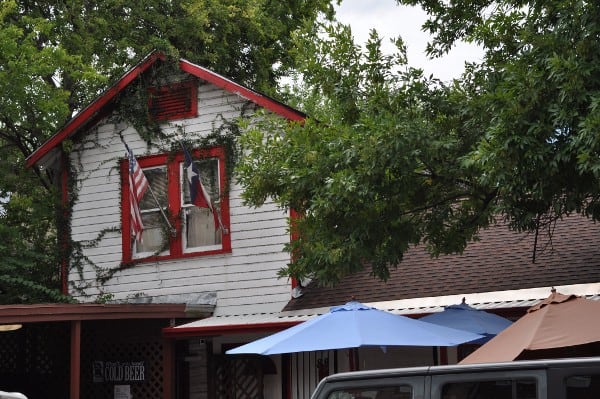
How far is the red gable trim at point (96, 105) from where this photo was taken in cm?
1712

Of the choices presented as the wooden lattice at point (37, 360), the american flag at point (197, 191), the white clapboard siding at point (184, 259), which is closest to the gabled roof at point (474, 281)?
the white clapboard siding at point (184, 259)

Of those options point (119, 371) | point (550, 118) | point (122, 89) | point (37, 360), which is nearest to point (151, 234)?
point (119, 371)

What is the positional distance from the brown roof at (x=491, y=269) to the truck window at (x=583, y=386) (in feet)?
29.1

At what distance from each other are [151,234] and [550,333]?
980 cm

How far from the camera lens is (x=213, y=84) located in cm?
1697

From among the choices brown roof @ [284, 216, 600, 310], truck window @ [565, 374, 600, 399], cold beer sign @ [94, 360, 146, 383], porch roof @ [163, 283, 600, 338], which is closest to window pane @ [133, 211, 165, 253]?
porch roof @ [163, 283, 600, 338]

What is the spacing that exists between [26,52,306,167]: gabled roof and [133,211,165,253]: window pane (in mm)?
2088

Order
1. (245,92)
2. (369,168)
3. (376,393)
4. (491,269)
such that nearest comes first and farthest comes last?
1. (376,393)
2. (369,168)
3. (491,269)
4. (245,92)

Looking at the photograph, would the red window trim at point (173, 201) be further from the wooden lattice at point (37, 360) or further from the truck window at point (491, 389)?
the truck window at point (491, 389)

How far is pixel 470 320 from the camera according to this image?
11.7 meters

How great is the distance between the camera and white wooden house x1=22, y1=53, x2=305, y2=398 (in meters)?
16.1

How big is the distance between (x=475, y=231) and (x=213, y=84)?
619cm

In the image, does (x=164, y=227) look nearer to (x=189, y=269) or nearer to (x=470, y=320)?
(x=189, y=269)

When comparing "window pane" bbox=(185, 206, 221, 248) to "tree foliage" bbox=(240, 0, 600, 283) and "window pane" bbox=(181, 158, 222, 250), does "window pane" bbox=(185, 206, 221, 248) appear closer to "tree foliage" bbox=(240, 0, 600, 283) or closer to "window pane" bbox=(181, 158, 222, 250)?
"window pane" bbox=(181, 158, 222, 250)
